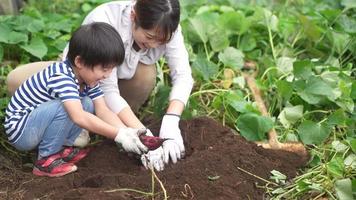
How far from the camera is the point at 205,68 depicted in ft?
10.6

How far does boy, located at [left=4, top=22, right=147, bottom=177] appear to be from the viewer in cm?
221

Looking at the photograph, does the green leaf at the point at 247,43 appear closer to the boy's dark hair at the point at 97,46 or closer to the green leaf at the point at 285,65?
the green leaf at the point at 285,65

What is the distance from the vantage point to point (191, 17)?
12.3 ft

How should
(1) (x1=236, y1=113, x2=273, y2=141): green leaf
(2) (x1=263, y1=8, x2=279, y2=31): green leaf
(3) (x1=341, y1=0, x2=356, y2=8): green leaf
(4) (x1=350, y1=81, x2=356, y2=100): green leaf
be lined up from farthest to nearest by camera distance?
(3) (x1=341, y1=0, x2=356, y2=8): green leaf
(2) (x1=263, y1=8, x2=279, y2=31): green leaf
(4) (x1=350, y1=81, x2=356, y2=100): green leaf
(1) (x1=236, y1=113, x2=273, y2=141): green leaf

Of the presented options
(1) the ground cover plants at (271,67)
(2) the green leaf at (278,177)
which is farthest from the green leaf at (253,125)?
(2) the green leaf at (278,177)

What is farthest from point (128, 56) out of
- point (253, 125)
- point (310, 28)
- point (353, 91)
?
point (310, 28)

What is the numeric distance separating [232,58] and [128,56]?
1010mm

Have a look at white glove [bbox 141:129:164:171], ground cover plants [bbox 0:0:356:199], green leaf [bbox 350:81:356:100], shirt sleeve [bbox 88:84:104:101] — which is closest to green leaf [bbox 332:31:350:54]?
ground cover plants [bbox 0:0:356:199]

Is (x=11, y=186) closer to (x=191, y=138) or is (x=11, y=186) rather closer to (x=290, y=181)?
(x=191, y=138)

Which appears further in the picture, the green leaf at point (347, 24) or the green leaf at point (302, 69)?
the green leaf at point (347, 24)

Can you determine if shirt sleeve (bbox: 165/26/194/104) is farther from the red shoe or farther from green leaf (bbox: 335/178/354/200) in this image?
green leaf (bbox: 335/178/354/200)

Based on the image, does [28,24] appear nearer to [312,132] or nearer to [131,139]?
[131,139]

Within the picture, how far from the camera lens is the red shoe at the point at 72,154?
98.8 inches

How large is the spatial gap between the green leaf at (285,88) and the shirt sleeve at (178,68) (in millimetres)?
529
